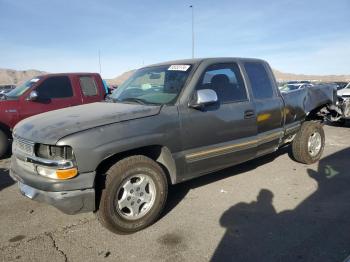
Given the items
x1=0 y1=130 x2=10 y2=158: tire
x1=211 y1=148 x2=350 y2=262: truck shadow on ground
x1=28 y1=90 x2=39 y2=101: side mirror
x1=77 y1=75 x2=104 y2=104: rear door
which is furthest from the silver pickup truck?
x1=0 y1=130 x2=10 y2=158: tire

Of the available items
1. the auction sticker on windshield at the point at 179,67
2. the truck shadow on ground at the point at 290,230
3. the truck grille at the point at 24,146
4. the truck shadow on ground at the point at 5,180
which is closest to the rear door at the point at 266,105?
the truck shadow on ground at the point at 290,230

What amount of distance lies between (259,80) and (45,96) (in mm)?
4956

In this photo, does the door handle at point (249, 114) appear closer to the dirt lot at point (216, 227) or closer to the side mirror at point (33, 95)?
the dirt lot at point (216, 227)

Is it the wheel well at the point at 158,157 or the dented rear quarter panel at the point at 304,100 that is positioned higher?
the dented rear quarter panel at the point at 304,100

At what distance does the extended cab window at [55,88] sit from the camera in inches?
300

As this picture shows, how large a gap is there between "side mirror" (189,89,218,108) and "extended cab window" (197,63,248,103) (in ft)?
0.86

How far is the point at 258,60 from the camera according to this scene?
17.2 feet

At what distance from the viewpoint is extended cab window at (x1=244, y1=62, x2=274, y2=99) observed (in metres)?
4.87

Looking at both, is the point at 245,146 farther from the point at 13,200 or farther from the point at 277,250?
the point at 13,200

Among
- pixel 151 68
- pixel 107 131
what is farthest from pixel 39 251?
pixel 151 68

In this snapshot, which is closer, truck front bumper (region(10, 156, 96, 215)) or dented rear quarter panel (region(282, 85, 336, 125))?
truck front bumper (region(10, 156, 96, 215))

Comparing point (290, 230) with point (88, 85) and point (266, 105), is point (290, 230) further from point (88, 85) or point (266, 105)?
point (88, 85)

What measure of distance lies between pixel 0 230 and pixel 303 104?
499 centimetres

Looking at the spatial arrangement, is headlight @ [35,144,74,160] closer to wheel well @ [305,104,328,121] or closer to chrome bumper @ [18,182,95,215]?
chrome bumper @ [18,182,95,215]
